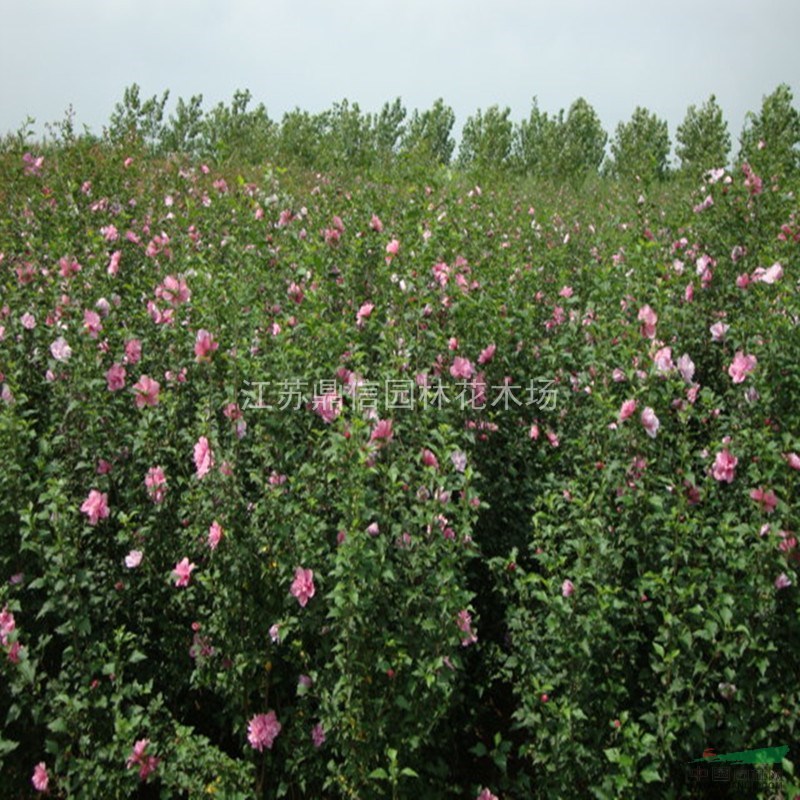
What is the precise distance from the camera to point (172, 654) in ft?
8.64

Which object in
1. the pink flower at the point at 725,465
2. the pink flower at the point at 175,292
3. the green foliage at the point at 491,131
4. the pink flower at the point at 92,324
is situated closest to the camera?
the pink flower at the point at 725,465

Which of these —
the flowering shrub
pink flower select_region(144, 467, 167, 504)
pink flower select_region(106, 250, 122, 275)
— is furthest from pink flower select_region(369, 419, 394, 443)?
pink flower select_region(106, 250, 122, 275)

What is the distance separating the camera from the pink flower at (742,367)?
2.77 meters

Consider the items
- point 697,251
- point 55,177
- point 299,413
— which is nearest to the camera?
point 299,413

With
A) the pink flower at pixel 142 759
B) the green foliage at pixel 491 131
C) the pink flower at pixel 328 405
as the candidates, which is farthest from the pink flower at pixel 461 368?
the green foliage at pixel 491 131

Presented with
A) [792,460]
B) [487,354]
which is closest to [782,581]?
[792,460]

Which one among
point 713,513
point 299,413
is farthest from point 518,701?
point 299,413

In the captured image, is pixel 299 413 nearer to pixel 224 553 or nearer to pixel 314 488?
pixel 314 488

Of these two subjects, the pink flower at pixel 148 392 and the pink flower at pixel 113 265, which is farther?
the pink flower at pixel 113 265

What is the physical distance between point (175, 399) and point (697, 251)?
2.74 m

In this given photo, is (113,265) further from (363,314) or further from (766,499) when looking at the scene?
(766,499)

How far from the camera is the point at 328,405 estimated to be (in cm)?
251

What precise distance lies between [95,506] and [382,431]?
1.04 m

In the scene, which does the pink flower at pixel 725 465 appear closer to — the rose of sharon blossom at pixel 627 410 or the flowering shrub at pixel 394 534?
the flowering shrub at pixel 394 534
